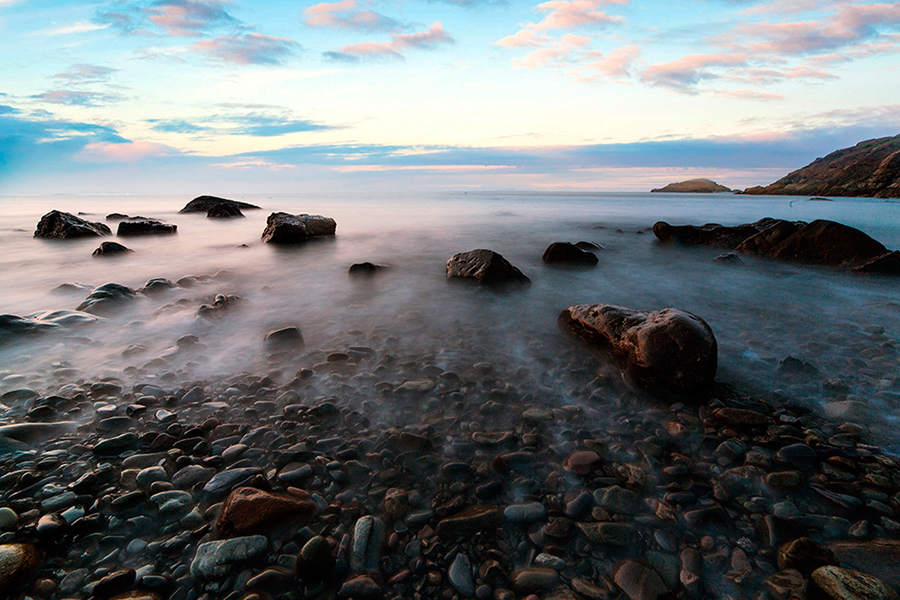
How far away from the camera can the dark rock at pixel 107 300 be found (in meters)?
5.30

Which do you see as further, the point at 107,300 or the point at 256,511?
the point at 107,300

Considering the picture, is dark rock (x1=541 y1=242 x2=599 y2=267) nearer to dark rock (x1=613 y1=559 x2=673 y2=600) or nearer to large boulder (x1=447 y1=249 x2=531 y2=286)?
large boulder (x1=447 y1=249 x2=531 y2=286)

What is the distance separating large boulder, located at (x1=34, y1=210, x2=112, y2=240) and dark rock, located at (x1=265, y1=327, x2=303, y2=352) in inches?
559

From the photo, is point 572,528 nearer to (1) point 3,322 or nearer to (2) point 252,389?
(2) point 252,389

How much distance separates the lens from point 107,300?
5.50 metres

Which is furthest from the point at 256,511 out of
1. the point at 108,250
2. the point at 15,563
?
the point at 108,250

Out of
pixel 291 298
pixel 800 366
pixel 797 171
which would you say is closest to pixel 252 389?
pixel 291 298

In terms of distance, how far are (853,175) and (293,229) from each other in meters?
101

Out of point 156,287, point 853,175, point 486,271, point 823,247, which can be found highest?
point 853,175

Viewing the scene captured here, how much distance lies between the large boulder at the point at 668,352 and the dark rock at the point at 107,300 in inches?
256

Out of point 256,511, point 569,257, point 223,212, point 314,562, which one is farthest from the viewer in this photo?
point 223,212

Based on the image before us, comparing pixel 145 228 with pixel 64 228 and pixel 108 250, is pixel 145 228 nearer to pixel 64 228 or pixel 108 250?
pixel 64 228

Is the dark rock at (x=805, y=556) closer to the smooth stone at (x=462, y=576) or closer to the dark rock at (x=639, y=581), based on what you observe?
the dark rock at (x=639, y=581)

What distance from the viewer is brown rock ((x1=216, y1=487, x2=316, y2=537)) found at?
192 cm
